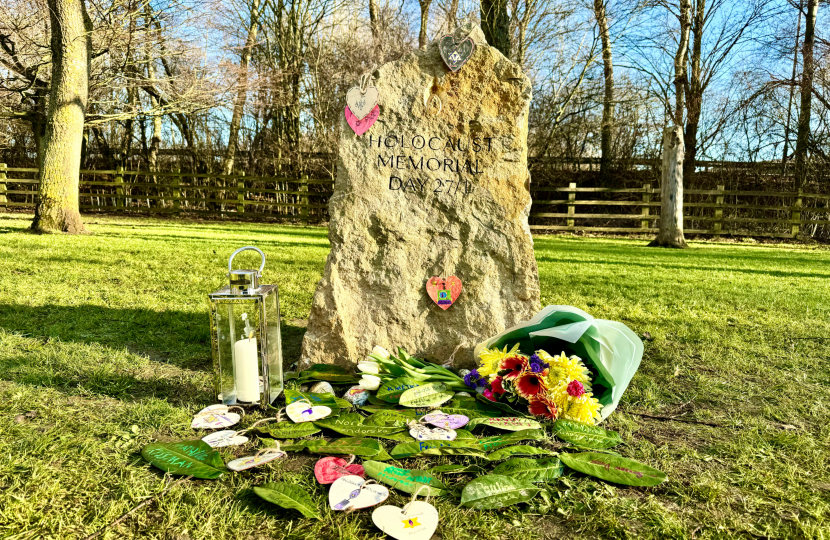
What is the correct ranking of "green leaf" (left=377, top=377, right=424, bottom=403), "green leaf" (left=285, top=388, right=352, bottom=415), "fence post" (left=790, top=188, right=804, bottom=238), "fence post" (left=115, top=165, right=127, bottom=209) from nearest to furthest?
"green leaf" (left=285, top=388, right=352, bottom=415)
"green leaf" (left=377, top=377, right=424, bottom=403)
"fence post" (left=790, top=188, right=804, bottom=238)
"fence post" (left=115, top=165, right=127, bottom=209)

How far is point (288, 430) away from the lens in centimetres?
228

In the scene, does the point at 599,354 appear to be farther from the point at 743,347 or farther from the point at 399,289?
the point at 743,347

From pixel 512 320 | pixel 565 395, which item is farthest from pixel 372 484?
pixel 512 320

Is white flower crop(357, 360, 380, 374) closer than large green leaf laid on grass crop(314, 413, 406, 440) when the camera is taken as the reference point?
No

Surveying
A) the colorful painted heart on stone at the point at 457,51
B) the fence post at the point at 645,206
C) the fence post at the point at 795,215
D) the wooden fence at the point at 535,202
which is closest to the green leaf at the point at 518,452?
the colorful painted heart on stone at the point at 457,51

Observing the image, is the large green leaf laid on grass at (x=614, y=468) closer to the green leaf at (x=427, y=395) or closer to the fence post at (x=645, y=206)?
the green leaf at (x=427, y=395)

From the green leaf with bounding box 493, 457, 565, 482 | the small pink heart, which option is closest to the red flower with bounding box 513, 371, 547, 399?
the green leaf with bounding box 493, 457, 565, 482

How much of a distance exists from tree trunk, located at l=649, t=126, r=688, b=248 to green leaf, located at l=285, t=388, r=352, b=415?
10479 millimetres

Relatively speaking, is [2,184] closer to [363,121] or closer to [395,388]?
[363,121]

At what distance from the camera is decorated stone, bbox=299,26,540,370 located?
10.5ft

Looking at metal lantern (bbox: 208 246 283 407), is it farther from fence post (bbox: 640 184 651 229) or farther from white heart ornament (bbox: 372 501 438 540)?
fence post (bbox: 640 184 651 229)

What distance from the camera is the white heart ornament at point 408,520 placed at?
1.59 metres

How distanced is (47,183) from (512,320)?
8900 mm

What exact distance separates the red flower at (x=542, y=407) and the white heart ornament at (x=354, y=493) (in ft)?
3.13
